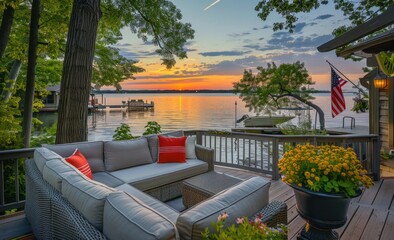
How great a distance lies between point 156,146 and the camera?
4234 mm

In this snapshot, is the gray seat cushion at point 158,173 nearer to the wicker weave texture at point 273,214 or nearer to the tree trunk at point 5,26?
the wicker weave texture at point 273,214

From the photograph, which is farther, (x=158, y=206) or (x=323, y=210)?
(x=158, y=206)

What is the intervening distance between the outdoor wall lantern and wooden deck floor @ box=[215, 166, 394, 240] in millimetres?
3508

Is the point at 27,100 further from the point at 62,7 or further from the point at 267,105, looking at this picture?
the point at 267,105

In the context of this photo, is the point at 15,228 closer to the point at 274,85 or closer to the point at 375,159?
the point at 375,159

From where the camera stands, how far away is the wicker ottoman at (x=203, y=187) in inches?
116

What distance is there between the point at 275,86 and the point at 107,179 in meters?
13.7

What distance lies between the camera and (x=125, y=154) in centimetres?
378

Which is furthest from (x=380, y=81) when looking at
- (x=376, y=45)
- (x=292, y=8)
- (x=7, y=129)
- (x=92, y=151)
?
(x=7, y=129)

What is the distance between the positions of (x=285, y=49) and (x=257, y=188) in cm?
1537

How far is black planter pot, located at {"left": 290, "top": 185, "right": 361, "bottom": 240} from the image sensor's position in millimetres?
1783

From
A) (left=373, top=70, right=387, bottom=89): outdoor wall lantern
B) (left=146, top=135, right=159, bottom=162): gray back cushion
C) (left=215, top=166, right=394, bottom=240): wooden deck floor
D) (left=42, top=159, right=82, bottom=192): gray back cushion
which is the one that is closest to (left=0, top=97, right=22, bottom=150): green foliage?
(left=146, top=135, right=159, bottom=162): gray back cushion

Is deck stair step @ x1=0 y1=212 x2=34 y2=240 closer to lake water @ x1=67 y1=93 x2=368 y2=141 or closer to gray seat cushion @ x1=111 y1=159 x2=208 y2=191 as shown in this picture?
gray seat cushion @ x1=111 y1=159 x2=208 y2=191

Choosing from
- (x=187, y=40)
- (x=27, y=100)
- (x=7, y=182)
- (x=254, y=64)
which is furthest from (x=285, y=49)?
(x=7, y=182)
